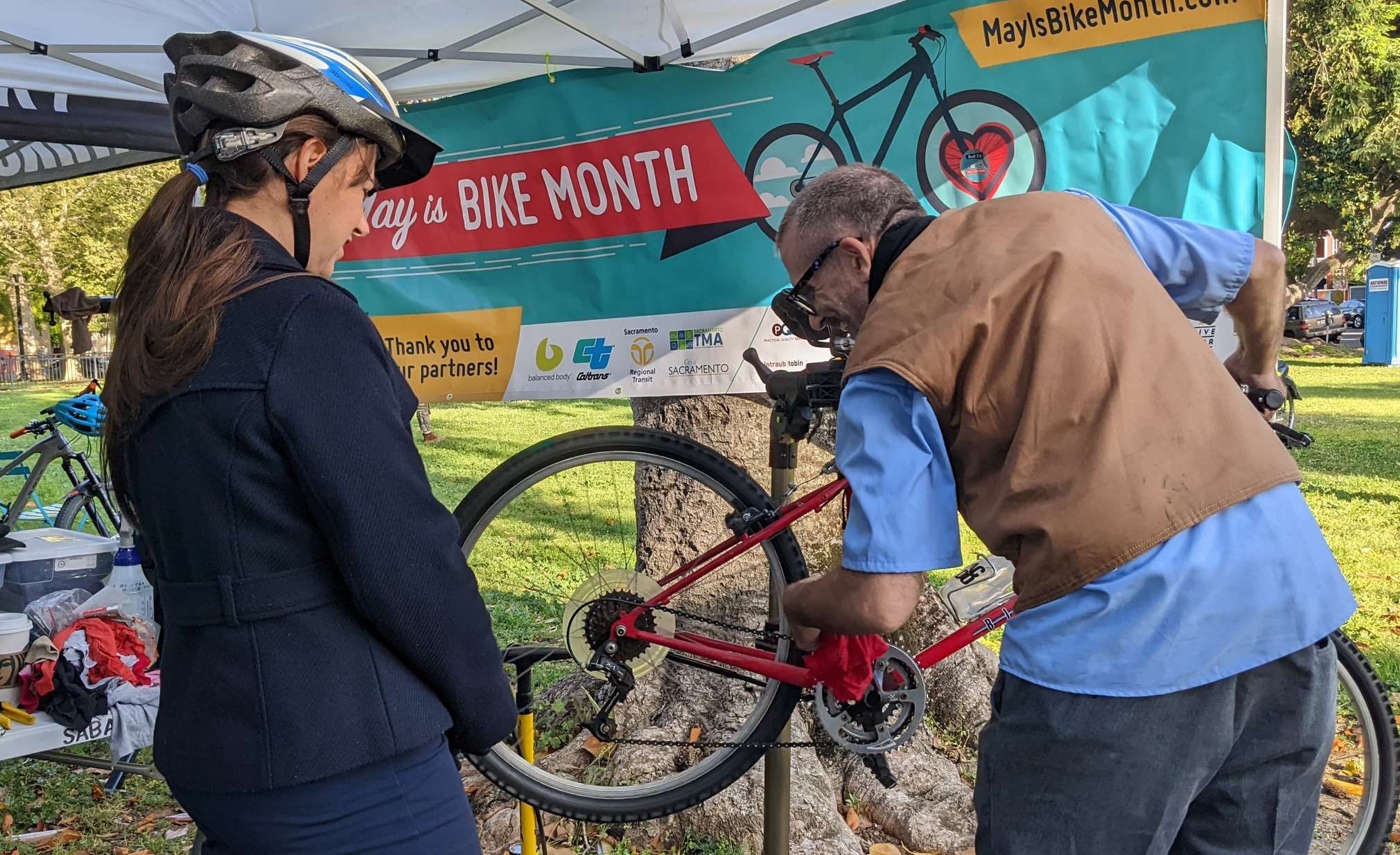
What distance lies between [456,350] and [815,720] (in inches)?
69.0

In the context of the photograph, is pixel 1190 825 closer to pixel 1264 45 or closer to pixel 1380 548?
pixel 1264 45

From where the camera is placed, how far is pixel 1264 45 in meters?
2.50

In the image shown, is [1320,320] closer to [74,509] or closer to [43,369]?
[74,509]

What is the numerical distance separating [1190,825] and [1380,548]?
19.2 feet

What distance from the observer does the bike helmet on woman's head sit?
4.55ft

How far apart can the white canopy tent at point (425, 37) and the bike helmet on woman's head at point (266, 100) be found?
134cm

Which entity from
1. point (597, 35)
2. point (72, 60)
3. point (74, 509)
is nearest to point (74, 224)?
point (74, 509)

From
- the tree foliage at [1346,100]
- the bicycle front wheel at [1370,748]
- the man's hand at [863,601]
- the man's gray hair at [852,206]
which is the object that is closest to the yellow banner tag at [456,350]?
the man's gray hair at [852,206]

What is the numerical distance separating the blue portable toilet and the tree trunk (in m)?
18.5

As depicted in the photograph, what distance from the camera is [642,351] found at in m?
3.15

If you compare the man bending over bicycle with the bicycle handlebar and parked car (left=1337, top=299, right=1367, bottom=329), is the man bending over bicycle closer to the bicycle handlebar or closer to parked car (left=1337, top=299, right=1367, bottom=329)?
A: the bicycle handlebar

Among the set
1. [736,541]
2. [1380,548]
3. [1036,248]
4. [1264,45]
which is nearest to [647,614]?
[736,541]

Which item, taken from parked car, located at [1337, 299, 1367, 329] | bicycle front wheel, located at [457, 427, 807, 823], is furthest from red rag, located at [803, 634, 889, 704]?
parked car, located at [1337, 299, 1367, 329]

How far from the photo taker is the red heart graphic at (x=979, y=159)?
2.77 metres
